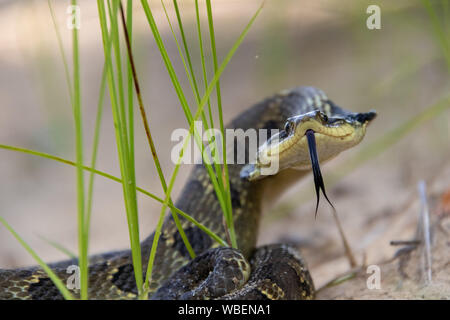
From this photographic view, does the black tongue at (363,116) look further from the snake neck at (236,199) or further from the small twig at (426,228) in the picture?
the small twig at (426,228)

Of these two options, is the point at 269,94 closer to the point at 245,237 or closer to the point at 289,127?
the point at 245,237

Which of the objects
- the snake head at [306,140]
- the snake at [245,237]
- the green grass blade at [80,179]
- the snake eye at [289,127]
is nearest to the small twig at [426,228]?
the snake at [245,237]

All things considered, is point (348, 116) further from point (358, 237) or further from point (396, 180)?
point (396, 180)

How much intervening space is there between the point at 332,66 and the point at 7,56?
10.9 feet

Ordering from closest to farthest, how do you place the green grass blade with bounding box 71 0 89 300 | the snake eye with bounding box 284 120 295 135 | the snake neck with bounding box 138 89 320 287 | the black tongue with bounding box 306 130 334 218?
the green grass blade with bounding box 71 0 89 300
the black tongue with bounding box 306 130 334 218
the snake eye with bounding box 284 120 295 135
the snake neck with bounding box 138 89 320 287

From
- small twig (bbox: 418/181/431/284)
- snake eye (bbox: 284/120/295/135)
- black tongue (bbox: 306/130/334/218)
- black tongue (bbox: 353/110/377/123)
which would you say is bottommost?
small twig (bbox: 418/181/431/284)

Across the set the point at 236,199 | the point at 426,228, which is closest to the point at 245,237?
the point at 236,199

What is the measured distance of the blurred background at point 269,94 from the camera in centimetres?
334

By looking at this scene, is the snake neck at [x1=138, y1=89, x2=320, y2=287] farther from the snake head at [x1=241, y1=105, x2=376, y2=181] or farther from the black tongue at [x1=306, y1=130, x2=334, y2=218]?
the black tongue at [x1=306, y1=130, x2=334, y2=218]

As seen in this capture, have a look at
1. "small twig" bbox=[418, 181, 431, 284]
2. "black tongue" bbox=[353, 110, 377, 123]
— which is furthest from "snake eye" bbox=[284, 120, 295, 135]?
"small twig" bbox=[418, 181, 431, 284]

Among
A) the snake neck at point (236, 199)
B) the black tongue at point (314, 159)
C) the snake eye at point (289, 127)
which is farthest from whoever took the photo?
the snake neck at point (236, 199)

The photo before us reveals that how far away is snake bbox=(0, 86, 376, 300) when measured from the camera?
6.52 ft
